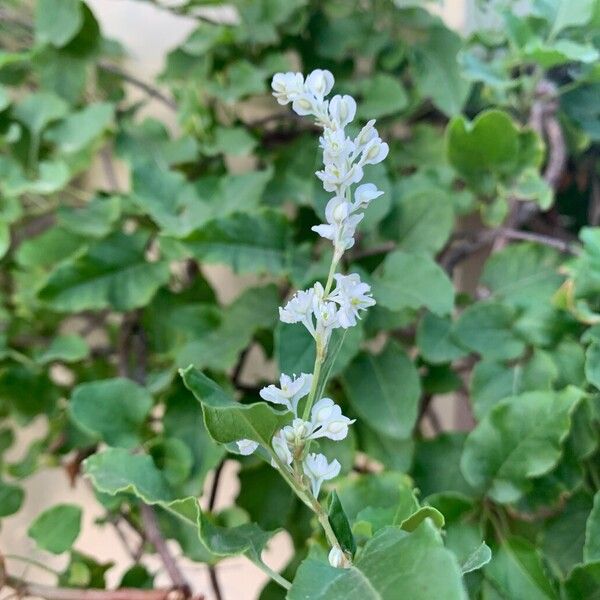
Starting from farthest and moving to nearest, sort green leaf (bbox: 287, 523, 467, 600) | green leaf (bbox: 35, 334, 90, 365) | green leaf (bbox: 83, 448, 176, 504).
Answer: green leaf (bbox: 35, 334, 90, 365), green leaf (bbox: 83, 448, 176, 504), green leaf (bbox: 287, 523, 467, 600)

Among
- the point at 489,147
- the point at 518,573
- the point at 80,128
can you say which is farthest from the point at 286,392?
the point at 80,128

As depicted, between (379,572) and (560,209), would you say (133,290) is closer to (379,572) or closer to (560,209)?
(379,572)

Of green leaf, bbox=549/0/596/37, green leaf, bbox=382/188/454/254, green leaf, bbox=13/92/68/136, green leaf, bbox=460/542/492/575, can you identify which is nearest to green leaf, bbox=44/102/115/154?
green leaf, bbox=13/92/68/136

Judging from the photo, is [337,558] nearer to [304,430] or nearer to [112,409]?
[304,430]

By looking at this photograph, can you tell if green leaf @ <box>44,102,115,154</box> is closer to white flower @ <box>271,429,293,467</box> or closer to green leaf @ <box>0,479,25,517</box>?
green leaf @ <box>0,479,25,517</box>

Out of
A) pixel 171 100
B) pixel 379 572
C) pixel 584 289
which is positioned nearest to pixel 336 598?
pixel 379 572

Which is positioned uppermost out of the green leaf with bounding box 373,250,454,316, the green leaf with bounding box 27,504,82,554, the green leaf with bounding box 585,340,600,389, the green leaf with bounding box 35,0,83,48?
the green leaf with bounding box 35,0,83,48
